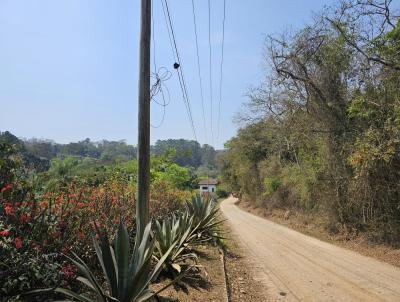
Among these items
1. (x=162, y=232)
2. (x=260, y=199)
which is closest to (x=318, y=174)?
(x=162, y=232)

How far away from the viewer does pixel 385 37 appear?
523 inches

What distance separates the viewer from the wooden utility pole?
7668 millimetres

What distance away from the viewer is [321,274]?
32.6 feet

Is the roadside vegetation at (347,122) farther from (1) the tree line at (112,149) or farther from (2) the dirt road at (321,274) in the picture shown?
(1) the tree line at (112,149)

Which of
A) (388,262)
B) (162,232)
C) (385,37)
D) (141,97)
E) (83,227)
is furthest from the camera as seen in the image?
(385,37)

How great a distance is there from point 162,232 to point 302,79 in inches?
478

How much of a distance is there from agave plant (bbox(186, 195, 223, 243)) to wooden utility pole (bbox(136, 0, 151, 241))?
4.42 metres

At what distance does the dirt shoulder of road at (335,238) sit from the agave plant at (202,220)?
5425 mm

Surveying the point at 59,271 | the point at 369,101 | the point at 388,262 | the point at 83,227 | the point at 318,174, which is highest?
the point at 369,101

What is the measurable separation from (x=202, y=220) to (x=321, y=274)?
14.1 feet

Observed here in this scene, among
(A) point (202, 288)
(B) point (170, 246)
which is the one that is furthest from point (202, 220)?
(A) point (202, 288)

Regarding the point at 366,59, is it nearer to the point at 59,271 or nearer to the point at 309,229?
the point at 309,229

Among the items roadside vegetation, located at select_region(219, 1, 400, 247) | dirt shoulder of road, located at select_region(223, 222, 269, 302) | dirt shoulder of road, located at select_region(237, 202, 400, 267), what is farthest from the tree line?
dirt shoulder of road, located at select_region(223, 222, 269, 302)

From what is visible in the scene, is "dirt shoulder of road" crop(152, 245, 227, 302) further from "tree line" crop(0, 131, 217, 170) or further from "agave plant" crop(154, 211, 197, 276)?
"tree line" crop(0, 131, 217, 170)
